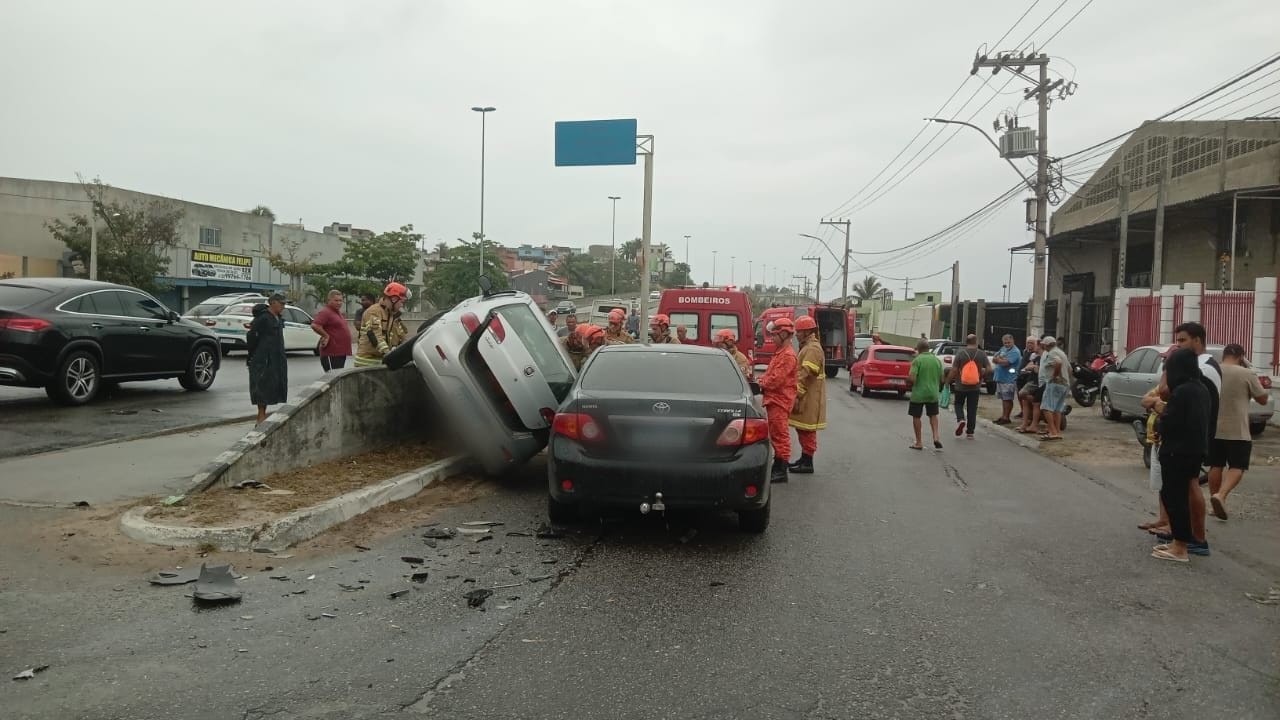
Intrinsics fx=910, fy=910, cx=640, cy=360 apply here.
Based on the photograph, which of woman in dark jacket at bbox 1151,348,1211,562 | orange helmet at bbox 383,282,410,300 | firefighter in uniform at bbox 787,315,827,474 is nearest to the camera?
woman in dark jacket at bbox 1151,348,1211,562

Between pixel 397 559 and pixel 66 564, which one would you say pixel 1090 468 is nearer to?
pixel 397 559

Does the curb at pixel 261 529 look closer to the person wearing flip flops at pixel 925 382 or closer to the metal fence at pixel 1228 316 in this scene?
the person wearing flip flops at pixel 925 382

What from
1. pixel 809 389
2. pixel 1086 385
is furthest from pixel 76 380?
pixel 1086 385

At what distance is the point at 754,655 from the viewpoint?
14.3 feet

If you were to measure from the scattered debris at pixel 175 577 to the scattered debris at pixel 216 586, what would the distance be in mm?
53

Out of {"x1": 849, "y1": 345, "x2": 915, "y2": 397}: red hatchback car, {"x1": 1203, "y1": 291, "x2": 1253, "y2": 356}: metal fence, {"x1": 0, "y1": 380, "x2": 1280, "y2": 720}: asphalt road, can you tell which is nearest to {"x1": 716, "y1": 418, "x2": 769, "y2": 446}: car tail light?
{"x1": 0, "y1": 380, "x2": 1280, "y2": 720}: asphalt road

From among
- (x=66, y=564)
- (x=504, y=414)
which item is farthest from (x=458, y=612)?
(x=504, y=414)

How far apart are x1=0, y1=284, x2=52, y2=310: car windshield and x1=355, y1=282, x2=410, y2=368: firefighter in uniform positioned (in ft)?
14.2

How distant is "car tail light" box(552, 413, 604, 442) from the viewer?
6.37 metres

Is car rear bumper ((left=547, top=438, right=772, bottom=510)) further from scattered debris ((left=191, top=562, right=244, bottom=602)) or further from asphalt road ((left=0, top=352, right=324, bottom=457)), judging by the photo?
asphalt road ((left=0, top=352, right=324, bottom=457))

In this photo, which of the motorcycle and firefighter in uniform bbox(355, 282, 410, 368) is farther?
the motorcycle

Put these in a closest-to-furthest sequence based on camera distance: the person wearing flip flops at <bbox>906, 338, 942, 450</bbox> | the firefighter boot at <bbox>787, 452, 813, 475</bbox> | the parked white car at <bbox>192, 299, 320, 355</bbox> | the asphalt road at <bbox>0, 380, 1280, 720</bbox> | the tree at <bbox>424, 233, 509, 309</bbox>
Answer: the asphalt road at <bbox>0, 380, 1280, 720</bbox> < the firefighter boot at <bbox>787, 452, 813, 475</bbox> < the person wearing flip flops at <bbox>906, 338, 942, 450</bbox> < the parked white car at <bbox>192, 299, 320, 355</bbox> < the tree at <bbox>424, 233, 509, 309</bbox>

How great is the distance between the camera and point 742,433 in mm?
6418

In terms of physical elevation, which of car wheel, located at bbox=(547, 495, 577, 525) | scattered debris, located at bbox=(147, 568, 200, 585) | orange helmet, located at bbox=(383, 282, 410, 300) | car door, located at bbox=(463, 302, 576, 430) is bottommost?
scattered debris, located at bbox=(147, 568, 200, 585)
